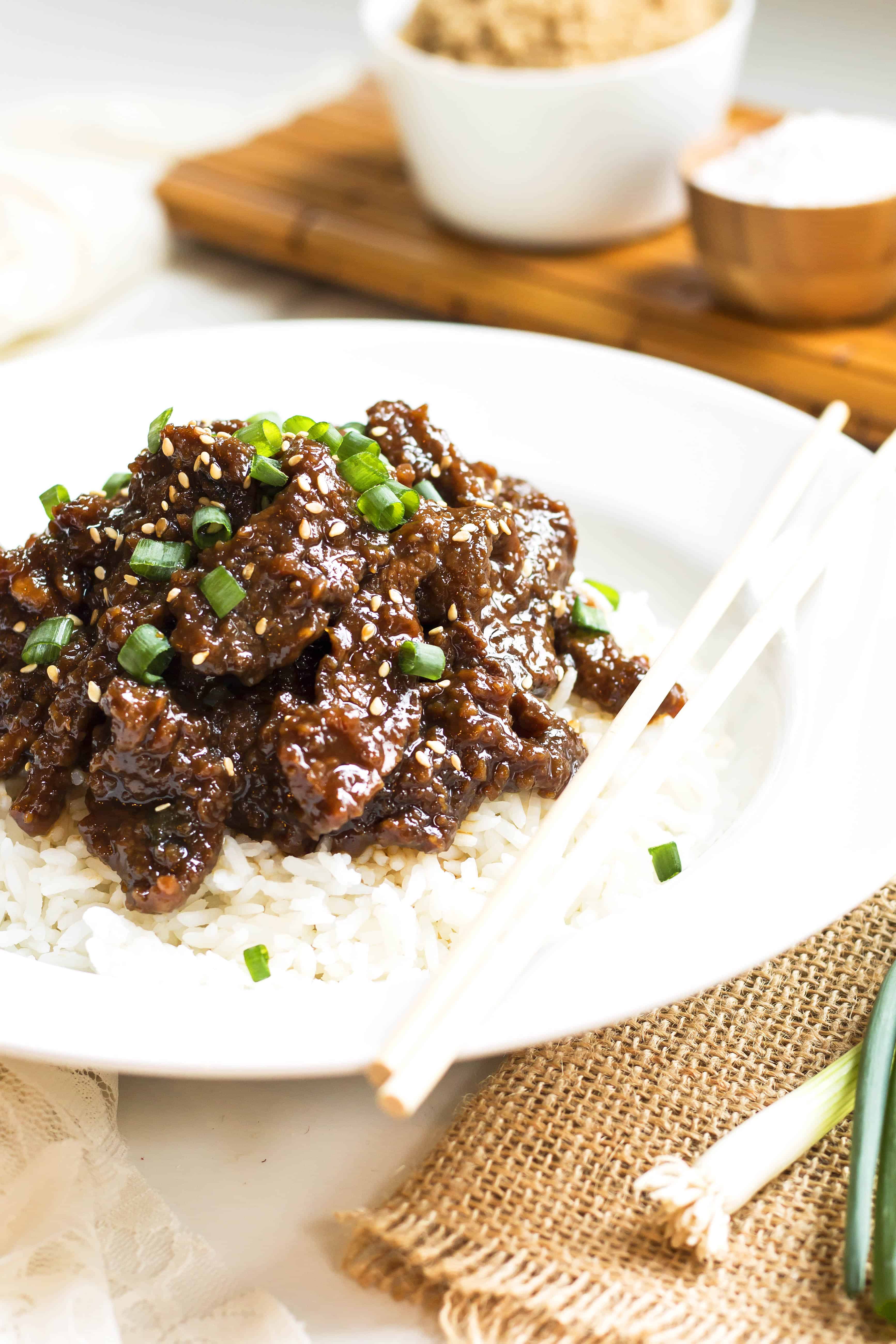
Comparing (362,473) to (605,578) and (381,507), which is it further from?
(605,578)

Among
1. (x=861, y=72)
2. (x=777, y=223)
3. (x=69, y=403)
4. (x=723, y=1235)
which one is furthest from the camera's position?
(x=861, y=72)

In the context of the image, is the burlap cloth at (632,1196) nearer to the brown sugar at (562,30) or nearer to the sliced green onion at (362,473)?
the sliced green onion at (362,473)

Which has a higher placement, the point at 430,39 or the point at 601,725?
the point at 430,39

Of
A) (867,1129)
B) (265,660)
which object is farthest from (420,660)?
(867,1129)

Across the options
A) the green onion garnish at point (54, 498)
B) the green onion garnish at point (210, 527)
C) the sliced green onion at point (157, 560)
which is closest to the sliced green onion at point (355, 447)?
the green onion garnish at point (210, 527)

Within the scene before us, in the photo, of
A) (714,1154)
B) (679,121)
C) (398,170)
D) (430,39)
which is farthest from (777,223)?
(714,1154)

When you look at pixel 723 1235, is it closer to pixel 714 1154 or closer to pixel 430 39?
pixel 714 1154

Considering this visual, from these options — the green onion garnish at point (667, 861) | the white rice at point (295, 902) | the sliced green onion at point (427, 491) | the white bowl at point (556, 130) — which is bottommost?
the white rice at point (295, 902)
